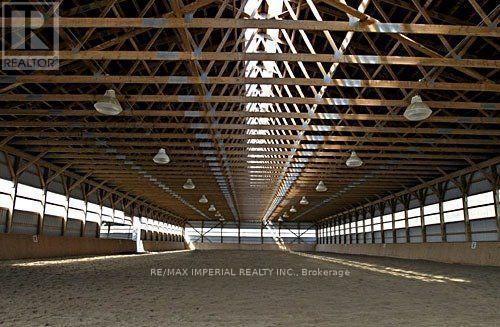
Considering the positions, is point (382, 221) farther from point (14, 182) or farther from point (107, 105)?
point (107, 105)

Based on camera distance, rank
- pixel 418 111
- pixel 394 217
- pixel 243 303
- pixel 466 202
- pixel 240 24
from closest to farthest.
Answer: pixel 243 303 → pixel 240 24 → pixel 418 111 → pixel 466 202 → pixel 394 217

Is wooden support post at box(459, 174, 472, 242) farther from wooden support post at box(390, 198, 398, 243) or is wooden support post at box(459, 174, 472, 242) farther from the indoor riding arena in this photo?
wooden support post at box(390, 198, 398, 243)

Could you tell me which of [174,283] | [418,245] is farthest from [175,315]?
[418,245]

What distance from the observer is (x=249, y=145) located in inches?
752

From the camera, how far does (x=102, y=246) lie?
32.7 m

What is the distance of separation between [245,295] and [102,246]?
26658 millimetres

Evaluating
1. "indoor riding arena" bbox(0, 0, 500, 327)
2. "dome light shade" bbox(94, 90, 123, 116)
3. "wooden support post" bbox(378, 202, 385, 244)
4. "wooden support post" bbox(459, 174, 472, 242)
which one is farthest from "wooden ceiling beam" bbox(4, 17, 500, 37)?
"wooden support post" bbox(378, 202, 385, 244)

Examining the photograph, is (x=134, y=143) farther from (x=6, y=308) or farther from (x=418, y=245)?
(x=418, y=245)

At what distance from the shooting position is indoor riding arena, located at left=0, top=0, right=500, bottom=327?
8.75 metres

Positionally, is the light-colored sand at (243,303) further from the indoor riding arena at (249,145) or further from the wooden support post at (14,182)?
the wooden support post at (14,182)

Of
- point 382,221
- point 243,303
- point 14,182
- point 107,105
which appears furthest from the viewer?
point 382,221

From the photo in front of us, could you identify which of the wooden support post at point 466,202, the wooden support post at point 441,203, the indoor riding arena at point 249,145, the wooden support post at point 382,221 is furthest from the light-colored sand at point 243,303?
the wooden support post at point 382,221

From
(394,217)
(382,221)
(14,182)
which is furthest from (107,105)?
(382,221)

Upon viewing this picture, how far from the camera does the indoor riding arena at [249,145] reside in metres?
8.75
